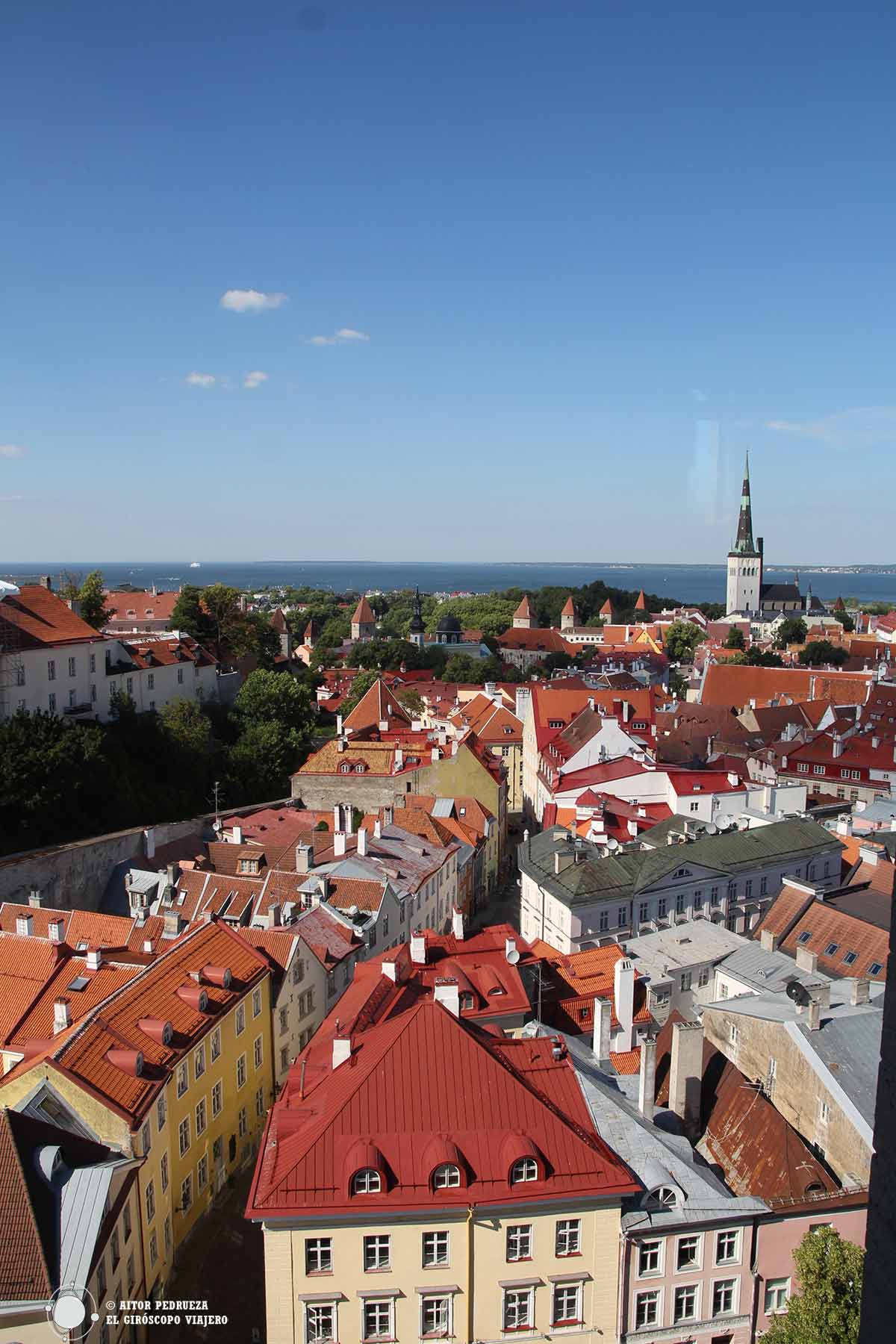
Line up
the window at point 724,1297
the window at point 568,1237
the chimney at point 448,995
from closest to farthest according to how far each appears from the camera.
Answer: the window at point 568,1237
the window at point 724,1297
the chimney at point 448,995

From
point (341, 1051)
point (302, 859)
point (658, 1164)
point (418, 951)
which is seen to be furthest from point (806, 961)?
point (302, 859)

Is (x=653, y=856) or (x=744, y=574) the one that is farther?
(x=744, y=574)

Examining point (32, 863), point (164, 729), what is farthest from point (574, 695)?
point (32, 863)

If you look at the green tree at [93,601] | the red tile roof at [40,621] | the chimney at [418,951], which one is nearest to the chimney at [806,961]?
the chimney at [418,951]

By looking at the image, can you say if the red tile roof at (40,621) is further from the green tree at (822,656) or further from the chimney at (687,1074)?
the green tree at (822,656)

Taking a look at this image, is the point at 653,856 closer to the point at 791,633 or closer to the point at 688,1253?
the point at 688,1253

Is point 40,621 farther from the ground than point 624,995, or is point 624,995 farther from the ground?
point 40,621

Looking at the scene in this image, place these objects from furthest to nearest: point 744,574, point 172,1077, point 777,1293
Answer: point 744,574 → point 172,1077 → point 777,1293
